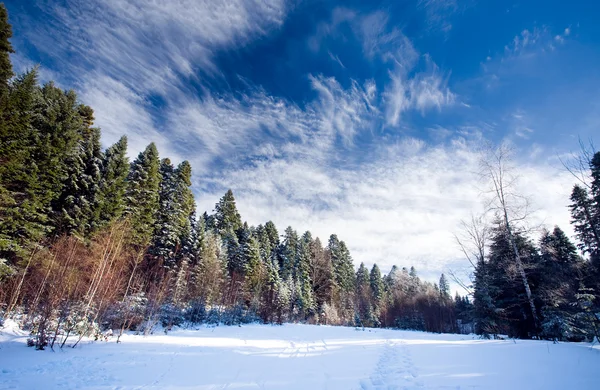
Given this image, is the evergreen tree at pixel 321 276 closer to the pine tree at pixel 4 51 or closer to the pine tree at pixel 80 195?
the pine tree at pixel 80 195

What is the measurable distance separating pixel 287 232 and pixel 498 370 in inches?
1833

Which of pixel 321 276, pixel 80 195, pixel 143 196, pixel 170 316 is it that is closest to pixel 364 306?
pixel 321 276

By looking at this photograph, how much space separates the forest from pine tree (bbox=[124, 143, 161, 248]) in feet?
0.38

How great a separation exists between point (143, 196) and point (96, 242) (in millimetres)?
7953

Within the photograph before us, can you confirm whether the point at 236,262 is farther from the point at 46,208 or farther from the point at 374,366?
the point at 374,366

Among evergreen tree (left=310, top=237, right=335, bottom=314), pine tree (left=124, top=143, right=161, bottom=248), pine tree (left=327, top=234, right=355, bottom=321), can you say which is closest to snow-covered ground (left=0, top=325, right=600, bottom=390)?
pine tree (left=124, top=143, right=161, bottom=248)

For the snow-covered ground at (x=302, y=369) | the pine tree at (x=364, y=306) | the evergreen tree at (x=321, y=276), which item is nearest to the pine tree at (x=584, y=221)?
the snow-covered ground at (x=302, y=369)

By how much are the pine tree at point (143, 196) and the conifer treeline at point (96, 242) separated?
0.36 ft

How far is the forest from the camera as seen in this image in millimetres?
12164

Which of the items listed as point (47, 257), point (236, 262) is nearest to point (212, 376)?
point (47, 257)

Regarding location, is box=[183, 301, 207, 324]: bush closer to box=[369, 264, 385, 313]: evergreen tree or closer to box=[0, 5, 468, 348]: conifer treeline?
box=[0, 5, 468, 348]: conifer treeline

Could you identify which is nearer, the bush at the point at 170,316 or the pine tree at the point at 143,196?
the bush at the point at 170,316

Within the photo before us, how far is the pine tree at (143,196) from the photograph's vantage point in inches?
875

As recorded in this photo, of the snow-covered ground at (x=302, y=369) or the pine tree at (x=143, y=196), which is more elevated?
the pine tree at (x=143, y=196)
